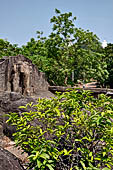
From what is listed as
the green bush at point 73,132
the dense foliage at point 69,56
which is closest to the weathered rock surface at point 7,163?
the green bush at point 73,132

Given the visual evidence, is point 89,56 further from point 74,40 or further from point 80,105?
point 80,105

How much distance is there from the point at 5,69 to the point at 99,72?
7.75 metres

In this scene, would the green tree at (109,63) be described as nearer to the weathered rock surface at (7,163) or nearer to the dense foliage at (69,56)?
the dense foliage at (69,56)

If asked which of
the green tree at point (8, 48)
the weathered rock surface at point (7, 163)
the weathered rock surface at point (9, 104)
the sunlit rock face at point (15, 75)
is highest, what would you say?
the green tree at point (8, 48)

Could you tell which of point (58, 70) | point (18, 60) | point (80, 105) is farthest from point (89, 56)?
point (80, 105)

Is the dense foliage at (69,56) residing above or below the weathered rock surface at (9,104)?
above

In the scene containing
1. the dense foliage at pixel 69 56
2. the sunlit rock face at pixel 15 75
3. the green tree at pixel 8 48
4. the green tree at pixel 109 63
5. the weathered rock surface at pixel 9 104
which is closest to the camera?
the weathered rock surface at pixel 9 104

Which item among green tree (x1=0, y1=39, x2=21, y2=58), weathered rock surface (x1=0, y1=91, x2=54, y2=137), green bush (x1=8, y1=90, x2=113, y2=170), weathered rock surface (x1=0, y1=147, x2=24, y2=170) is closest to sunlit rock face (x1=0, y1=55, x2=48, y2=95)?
weathered rock surface (x1=0, y1=91, x2=54, y2=137)

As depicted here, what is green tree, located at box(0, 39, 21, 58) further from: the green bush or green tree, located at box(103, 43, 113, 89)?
the green bush

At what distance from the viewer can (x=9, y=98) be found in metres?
4.59

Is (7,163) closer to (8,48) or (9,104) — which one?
(9,104)

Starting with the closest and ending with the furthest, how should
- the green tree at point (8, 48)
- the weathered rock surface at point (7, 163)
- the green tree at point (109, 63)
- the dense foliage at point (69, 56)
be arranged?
the weathered rock surface at point (7, 163) < the dense foliage at point (69, 56) < the green tree at point (8, 48) < the green tree at point (109, 63)

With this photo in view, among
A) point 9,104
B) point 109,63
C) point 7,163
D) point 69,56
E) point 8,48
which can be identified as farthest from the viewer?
point 109,63

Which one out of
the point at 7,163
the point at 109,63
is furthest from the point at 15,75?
the point at 109,63
